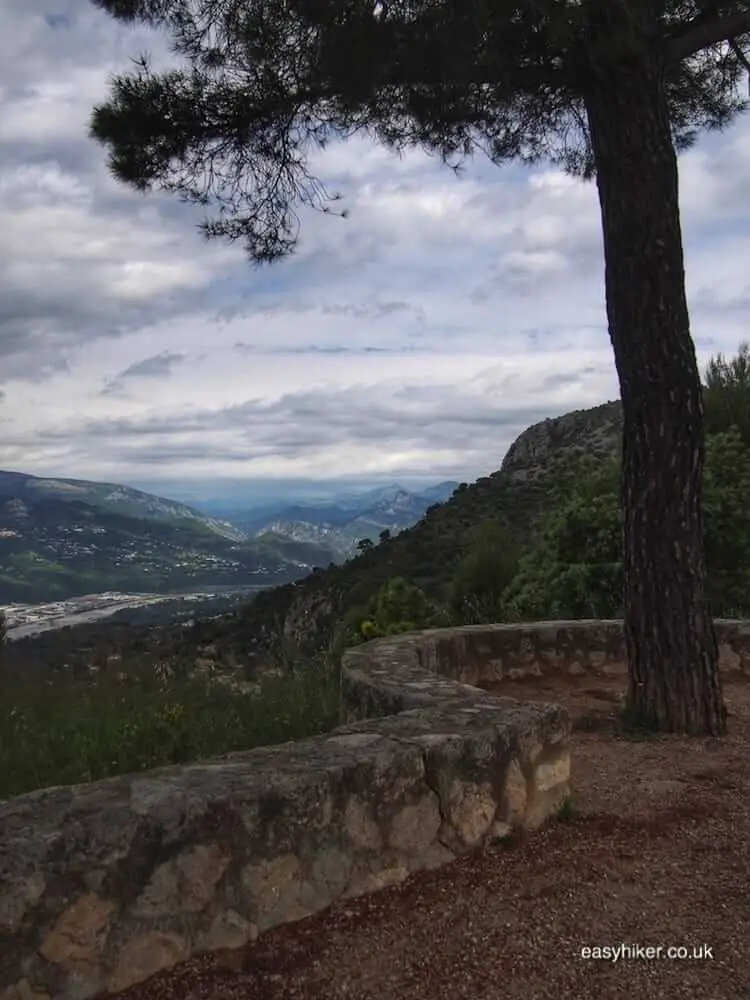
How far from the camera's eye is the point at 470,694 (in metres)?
3.77

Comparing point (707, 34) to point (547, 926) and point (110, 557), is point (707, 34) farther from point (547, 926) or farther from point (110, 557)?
point (110, 557)

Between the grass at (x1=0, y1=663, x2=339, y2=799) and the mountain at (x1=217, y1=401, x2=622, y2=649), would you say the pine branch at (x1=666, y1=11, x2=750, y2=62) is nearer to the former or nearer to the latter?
the grass at (x1=0, y1=663, x2=339, y2=799)

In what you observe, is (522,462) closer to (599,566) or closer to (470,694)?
(599,566)

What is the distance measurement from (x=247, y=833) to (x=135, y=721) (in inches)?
88.4

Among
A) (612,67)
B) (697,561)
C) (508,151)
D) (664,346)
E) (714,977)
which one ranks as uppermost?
(508,151)

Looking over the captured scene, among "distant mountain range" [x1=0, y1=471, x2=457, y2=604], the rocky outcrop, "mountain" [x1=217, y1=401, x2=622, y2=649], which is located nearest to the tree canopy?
"mountain" [x1=217, y1=401, x2=622, y2=649]

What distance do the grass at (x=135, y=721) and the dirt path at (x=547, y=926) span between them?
1513 millimetres

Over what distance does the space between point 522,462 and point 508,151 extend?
22.1 m

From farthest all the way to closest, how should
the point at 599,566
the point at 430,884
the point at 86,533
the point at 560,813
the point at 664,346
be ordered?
the point at 86,533, the point at 599,566, the point at 664,346, the point at 560,813, the point at 430,884

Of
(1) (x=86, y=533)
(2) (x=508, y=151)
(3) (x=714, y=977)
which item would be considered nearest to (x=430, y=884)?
(3) (x=714, y=977)

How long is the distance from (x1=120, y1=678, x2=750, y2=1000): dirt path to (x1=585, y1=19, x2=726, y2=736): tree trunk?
3.43 feet

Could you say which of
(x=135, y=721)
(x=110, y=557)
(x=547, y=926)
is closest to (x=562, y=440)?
(x=135, y=721)

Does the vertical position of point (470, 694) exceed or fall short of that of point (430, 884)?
it exceeds it

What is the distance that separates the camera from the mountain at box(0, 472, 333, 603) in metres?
91.3
